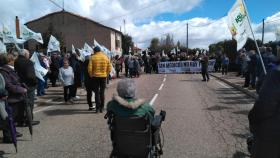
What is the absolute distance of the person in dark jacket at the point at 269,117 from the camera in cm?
437

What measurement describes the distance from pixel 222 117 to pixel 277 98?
7.94m

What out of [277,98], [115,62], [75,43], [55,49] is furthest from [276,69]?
[75,43]

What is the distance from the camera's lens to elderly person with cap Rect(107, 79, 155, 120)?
587cm

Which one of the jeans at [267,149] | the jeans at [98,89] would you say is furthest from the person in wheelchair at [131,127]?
the jeans at [98,89]

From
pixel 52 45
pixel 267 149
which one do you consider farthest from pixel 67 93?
pixel 267 149

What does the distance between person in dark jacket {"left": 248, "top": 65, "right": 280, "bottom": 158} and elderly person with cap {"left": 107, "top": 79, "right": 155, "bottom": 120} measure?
5.71 ft

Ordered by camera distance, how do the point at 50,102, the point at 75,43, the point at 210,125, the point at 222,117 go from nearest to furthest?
the point at 210,125 → the point at 222,117 → the point at 50,102 → the point at 75,43

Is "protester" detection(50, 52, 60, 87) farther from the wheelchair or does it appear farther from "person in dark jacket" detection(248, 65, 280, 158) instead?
"person in dark jacket" detection(248, 65, 280, 158)

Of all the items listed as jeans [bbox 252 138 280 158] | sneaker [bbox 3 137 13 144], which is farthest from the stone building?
jeans [bbox 252 138 280 158]

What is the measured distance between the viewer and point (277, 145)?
4430 mm

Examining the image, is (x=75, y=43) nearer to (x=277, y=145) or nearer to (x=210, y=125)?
(x=210, y=125)

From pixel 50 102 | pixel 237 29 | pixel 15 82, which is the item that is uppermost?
pixel 237 29

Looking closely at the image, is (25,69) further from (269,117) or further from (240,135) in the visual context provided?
(269,117)

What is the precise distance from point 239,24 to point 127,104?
825 centimetres
